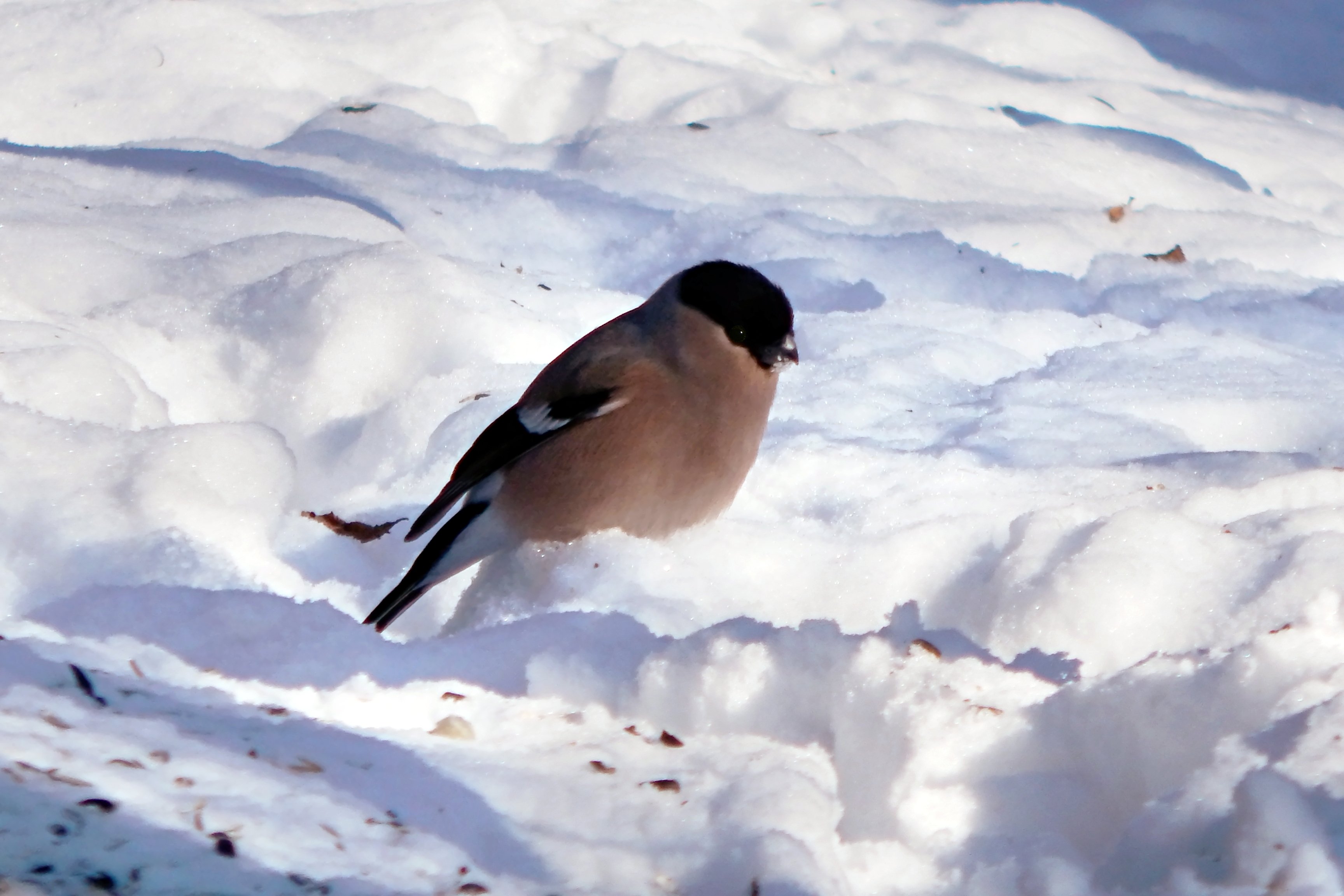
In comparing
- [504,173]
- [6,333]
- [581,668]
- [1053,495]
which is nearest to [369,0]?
[504,173]

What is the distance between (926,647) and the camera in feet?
6.56

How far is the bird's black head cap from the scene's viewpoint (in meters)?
2.74

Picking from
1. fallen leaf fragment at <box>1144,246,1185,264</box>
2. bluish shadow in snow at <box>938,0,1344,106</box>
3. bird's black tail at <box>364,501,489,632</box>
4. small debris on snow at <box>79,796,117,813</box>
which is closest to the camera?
small debris on snow at <box>79,796,117,813</box>

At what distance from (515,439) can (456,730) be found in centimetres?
95

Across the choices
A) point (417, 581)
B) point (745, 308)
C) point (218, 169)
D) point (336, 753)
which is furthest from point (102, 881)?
point (218, 169)

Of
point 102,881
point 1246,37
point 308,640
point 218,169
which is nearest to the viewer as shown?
point 102,881

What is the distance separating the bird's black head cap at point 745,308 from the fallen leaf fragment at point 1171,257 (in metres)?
2.39

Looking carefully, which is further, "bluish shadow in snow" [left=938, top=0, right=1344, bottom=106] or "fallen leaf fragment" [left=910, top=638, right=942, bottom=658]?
"bluish shadow in snow" [left=938, top=0, right=1344, bottom=106]

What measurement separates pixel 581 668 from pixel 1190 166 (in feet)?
15.8

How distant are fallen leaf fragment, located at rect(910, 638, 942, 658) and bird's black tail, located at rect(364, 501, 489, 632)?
97 centimetres

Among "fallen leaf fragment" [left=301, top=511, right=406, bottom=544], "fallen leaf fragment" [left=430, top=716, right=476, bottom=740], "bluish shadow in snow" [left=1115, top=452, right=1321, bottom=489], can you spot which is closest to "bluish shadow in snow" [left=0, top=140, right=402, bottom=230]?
"fallen leaf fragment" [left=301, top=511, right=406, bottom=544]

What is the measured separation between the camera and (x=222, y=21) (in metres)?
5.40

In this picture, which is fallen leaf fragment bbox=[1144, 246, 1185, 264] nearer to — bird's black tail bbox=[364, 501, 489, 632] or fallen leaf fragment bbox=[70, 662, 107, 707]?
bird's black tail bbox=[364, 501, 489, 632]

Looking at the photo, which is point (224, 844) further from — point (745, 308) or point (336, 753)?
point (745, 308)
